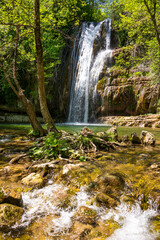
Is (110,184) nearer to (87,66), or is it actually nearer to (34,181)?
(34,181)

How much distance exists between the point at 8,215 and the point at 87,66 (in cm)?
2242

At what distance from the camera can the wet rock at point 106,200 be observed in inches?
92.9

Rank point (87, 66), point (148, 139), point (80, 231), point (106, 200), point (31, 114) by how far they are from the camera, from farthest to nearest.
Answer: point (87, 66), point (31, 114), point (148, 139), point (106, 200), point (80, 231)

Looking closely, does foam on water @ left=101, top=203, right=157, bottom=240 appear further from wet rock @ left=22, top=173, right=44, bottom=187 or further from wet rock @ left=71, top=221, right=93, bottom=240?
wet rock @ left=22, top=173, right=44, bottom=187

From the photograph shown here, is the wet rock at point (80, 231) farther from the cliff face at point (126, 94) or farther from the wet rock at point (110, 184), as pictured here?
the cliff face at point (126, 94)

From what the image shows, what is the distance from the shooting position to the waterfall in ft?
68.9

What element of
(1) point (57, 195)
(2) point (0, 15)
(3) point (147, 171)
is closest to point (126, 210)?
(1) point (57, 195)

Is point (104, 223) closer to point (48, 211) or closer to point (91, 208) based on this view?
point (91, 208)

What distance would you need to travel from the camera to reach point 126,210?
2.28 metres

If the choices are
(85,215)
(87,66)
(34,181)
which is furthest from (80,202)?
(87,66)

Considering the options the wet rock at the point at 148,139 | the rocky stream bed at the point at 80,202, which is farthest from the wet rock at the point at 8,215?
the wet rock at the point at 148,139

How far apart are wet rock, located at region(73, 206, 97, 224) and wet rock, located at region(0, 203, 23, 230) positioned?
753 millimetres

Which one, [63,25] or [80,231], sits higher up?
[63,25]

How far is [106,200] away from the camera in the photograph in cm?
241
